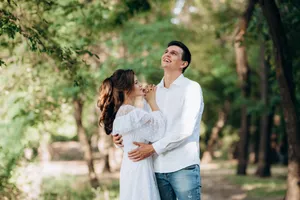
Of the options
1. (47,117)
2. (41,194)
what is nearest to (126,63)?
(47,117)

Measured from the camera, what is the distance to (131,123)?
4.72 m

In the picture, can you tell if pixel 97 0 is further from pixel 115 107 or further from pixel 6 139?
pixel 115 107

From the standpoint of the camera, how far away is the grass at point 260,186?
1471 centimetres

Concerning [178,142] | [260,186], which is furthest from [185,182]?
[260,186]

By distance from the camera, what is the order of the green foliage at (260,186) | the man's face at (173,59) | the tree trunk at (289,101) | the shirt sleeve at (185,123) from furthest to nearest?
the green foliage at (260,186) → the tree trunk at (289,101) → the man's face at (173,59) → the shirt sleeve at (185,123)

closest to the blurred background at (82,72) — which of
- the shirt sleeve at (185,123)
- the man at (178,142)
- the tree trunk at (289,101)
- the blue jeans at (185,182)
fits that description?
the tree trunk at (289,101)

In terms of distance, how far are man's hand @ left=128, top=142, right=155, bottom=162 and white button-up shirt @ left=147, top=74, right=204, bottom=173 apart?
0.07 meters

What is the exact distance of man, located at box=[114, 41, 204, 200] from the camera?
4562mm

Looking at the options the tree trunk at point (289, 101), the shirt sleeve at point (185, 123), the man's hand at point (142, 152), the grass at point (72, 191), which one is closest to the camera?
the shirt sleeve at point (185, 123)

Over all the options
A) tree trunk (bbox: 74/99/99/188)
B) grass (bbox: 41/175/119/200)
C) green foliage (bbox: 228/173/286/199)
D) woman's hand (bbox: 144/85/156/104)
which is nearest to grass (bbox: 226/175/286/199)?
green foliage (bbox: 228/173/286/199)

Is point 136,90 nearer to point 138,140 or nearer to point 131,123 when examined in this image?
point 131,123

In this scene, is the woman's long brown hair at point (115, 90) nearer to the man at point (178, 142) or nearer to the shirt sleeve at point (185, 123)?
the man at point (178, 142)

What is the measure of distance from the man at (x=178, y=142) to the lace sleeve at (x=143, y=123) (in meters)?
0.08

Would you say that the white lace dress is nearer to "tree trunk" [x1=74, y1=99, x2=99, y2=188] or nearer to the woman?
the woman
